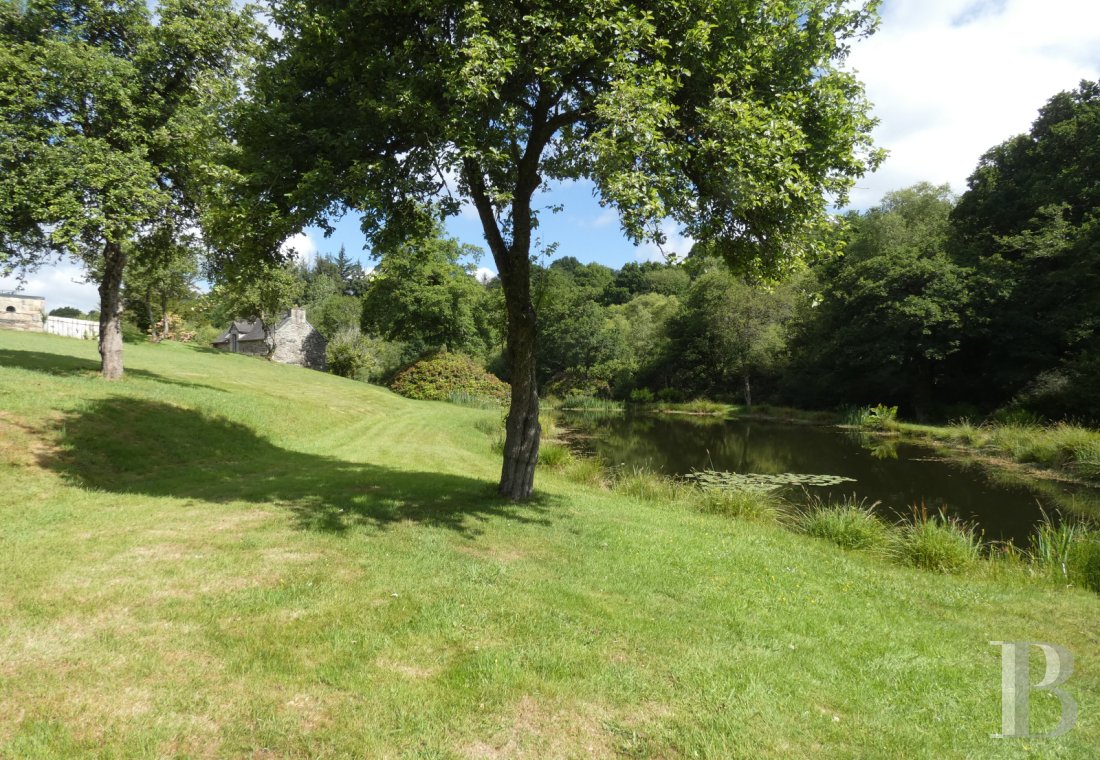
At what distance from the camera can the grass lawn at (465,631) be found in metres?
3.61

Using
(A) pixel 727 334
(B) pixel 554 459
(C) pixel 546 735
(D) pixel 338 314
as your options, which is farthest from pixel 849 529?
(D) pixel 338 314

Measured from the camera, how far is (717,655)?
16.0 ft

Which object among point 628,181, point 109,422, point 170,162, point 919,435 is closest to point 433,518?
point 628,181

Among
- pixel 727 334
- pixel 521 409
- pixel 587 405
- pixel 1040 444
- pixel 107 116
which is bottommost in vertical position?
pixel 587 405

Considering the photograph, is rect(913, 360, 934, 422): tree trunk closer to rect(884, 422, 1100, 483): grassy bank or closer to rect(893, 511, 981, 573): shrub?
rect(884, 422, 1100, 483): grassy bank

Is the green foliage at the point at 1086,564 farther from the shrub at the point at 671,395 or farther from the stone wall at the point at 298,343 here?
the stone wall at the point at 298,343

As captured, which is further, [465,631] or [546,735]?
[465,631]

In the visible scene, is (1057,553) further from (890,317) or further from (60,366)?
(890,317)

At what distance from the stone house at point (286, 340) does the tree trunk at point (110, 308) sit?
45.8 metres

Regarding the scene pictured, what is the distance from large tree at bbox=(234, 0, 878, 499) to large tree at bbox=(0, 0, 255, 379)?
570 centimetres

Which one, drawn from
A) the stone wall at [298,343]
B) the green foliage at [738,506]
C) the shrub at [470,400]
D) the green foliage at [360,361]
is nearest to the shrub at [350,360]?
the green foliage at [360,361]

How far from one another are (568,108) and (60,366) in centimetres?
1928

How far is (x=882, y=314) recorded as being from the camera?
38438 mm

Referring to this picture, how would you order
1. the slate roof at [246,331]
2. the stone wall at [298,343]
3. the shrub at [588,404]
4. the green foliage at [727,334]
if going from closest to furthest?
the green foliage at [727,334]
the shrub at [588,404]
the stone wall at [298,343]
the slate roof at [246,331]
